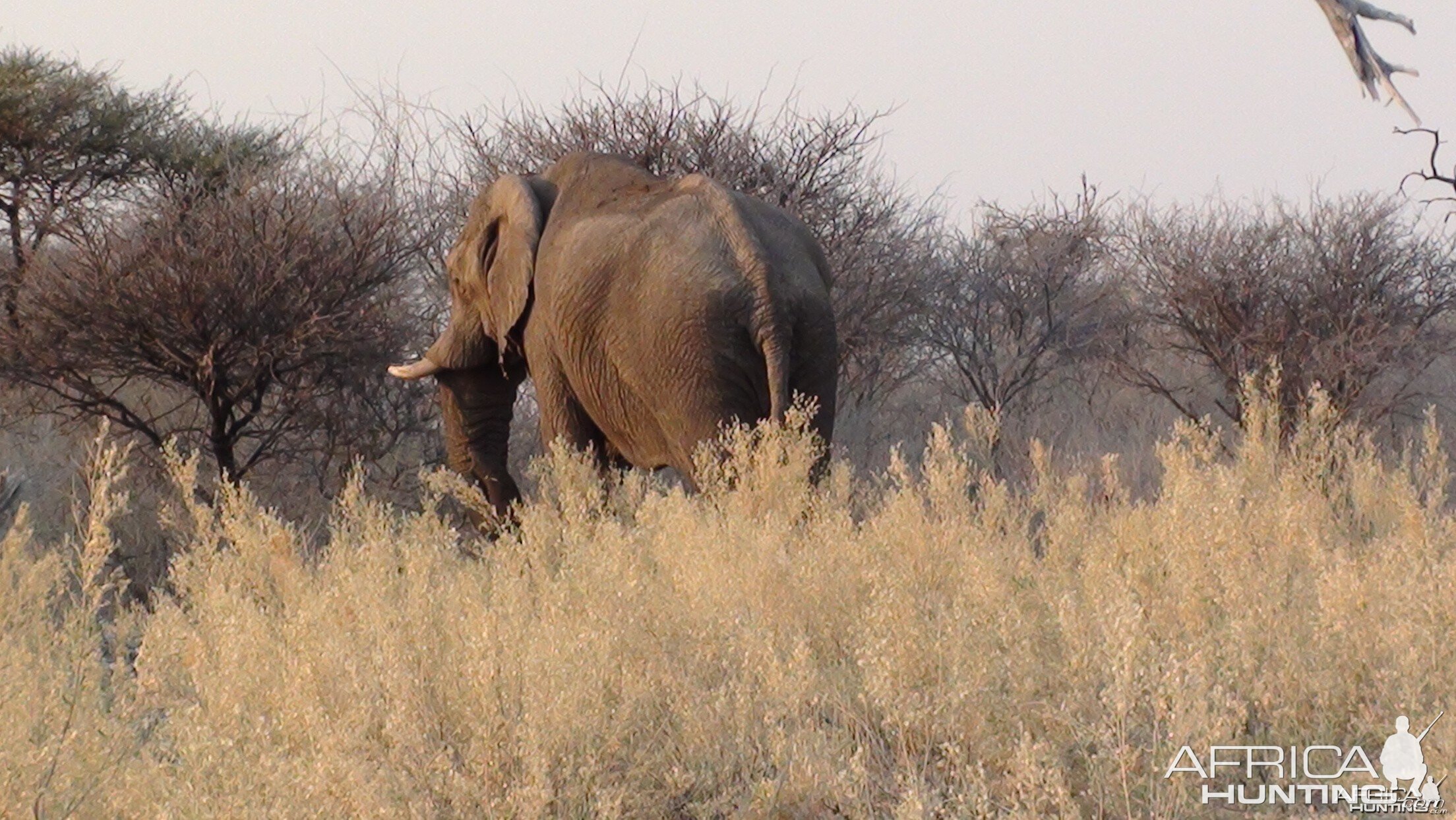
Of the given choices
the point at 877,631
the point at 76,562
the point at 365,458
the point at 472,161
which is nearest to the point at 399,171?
the point at 472,161

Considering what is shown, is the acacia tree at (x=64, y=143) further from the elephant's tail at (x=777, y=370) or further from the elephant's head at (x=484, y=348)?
the elephant's tail at (x=777, y=370)

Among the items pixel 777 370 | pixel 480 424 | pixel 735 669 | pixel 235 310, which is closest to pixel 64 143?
pixel 235 310

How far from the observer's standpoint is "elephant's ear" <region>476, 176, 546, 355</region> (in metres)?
8.65

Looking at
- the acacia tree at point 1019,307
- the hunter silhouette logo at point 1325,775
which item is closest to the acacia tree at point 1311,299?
the acacia tree at point 1019,307

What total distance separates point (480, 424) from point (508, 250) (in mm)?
1275

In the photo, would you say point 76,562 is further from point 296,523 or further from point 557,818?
point 557,818

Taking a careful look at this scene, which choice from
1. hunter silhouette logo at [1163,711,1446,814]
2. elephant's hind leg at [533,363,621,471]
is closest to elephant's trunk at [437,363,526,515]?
elephant's hind leg at [533,363,621,471]

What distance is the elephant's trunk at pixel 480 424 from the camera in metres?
9.63

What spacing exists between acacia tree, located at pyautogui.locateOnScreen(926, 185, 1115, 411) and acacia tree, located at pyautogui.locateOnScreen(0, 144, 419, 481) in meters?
7.60

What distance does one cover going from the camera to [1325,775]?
164 inches

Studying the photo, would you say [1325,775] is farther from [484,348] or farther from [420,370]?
[420,370]

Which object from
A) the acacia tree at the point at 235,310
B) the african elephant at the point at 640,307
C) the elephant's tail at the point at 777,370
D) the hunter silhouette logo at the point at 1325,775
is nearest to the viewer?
the hunter silhouette logo at the point at 1325,775

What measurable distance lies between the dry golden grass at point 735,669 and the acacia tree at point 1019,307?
1195 centimetres

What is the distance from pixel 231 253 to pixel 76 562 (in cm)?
214
